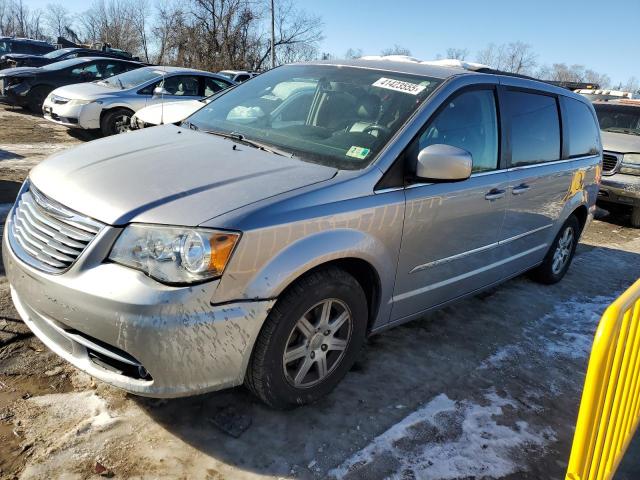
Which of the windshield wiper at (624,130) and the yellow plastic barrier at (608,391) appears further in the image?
the windshield wiper at (624,130)

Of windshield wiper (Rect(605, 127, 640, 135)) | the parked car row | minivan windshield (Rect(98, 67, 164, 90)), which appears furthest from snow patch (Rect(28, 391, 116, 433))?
windshield wiper (Rect(605, 127, 640, 135))

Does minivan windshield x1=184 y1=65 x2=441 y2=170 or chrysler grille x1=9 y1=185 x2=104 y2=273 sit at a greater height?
minivan windshield x1=184 y1=65 x2=441 y2=170

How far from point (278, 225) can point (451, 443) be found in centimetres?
147

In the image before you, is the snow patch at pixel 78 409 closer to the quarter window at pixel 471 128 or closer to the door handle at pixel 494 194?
the quarter window at pixel 471 128

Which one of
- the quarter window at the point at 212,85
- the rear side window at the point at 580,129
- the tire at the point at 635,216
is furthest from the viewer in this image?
the quarter window at the point at 212,85

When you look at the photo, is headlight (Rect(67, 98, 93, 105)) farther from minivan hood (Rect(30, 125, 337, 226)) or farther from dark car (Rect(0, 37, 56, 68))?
dark car (Rect(0, 37, 56, 68))

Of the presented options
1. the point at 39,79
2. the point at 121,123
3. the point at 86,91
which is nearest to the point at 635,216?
the point at 121,123

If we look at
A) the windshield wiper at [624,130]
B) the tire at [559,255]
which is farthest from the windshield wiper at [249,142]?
the windshield wiper at [624,130]

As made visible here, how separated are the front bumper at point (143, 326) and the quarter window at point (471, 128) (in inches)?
61.0

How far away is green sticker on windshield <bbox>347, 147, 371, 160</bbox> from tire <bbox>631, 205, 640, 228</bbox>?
23.2 feet

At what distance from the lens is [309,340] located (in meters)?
2.63

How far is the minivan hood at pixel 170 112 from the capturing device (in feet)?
13.3

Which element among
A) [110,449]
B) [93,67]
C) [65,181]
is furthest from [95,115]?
[110,449]

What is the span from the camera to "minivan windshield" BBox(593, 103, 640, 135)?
9297 millimetres
